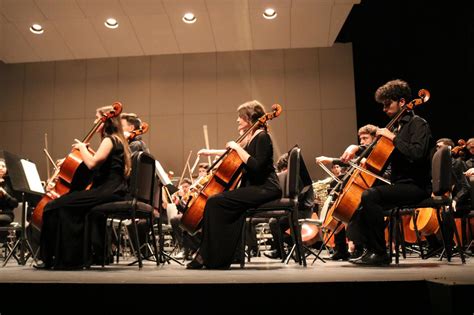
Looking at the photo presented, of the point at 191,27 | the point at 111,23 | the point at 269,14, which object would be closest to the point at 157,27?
the point at 191,27

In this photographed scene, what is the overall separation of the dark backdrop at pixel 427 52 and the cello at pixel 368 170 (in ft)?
14.5

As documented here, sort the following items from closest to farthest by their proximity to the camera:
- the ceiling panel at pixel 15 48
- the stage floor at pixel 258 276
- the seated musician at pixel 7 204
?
the stage floor at pixel 258 276 → the seated musician at pixel 7 204 → the ceiling panel at pixel 15 48

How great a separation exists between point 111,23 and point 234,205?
20.3ft

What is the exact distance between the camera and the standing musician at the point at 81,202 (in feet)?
11.8

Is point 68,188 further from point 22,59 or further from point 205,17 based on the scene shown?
point 22,59

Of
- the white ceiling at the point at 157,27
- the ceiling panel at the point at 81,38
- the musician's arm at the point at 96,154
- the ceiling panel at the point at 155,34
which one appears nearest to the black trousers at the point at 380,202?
the musician's arm at the point at 96,154

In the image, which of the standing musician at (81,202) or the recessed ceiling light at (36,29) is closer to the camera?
the standing musician at (81,202)

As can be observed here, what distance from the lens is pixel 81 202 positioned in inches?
142

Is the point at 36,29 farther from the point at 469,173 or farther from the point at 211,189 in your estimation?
the point at 469,173

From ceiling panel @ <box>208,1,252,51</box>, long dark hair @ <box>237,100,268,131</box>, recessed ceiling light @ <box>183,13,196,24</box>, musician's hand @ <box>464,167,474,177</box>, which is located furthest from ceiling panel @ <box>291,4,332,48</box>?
long dark hair @ <box>237,100,268,131</box>

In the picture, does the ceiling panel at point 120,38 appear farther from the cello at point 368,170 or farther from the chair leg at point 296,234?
the cello at point 368,170

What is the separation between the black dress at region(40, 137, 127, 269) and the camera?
359 cm

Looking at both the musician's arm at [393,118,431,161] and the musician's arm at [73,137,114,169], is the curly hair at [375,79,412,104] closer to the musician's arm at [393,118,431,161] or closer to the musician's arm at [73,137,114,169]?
the musician's arm at [393,118,431,161]
